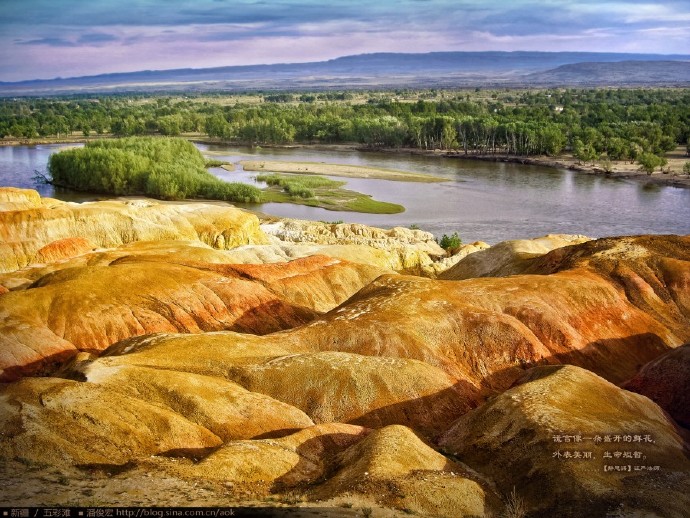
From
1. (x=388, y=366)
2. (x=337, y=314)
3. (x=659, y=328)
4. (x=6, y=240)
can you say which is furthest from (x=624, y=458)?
(x=6, y=240)

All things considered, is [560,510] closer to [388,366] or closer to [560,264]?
[388,366]

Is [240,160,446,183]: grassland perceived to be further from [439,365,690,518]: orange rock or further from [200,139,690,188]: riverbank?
[439,365,690,518]: orange rock

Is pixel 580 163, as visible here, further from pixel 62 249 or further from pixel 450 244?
pixel 62 249

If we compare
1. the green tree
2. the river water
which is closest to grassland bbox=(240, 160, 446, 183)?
the river water

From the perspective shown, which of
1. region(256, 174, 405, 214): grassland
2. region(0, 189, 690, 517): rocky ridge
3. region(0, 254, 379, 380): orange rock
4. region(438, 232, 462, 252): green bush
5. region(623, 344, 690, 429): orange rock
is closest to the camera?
region(0, 189, 690, 517): rocky ridge

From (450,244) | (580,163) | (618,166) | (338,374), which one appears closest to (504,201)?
(450,244)

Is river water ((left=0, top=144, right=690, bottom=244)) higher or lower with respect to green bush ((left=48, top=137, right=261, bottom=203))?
lower
